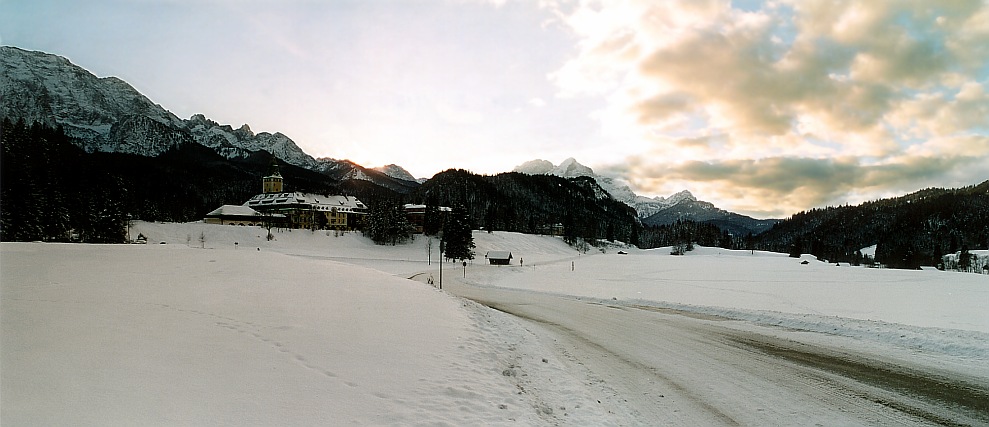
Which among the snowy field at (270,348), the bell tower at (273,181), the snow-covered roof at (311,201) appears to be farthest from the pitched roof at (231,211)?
the snowy field at (270,348)

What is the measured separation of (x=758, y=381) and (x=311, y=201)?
12671 centimetres

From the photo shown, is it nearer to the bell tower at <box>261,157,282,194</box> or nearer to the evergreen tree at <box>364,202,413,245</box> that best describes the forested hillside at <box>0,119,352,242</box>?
the evergreen tree at <box>364,202,413,245</box>

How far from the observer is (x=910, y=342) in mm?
14336

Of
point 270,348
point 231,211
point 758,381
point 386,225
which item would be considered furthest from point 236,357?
point 231,211

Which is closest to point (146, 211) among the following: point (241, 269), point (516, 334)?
point (241, 269)

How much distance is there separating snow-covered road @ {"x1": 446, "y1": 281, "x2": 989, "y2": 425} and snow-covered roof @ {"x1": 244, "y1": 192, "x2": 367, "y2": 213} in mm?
116811

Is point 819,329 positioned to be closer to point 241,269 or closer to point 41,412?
point 41,412

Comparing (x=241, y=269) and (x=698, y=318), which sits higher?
(x=241, y=269)

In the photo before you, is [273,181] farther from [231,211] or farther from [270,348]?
[270,348]

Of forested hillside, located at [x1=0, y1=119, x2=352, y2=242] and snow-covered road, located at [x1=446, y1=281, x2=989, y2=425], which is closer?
snow-covered road, located at [x1=446, y1=281, x2=989, y2=425]

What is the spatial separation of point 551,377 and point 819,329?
13718 mm

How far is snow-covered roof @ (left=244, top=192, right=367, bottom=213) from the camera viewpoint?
396 ft

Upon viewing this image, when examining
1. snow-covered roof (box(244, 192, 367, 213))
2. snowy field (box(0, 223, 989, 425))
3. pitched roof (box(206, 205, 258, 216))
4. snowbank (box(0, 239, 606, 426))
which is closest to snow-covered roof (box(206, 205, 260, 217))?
pitched roof (box(206, 205, 258, 216))

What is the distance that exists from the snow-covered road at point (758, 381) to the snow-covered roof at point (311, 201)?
11681 centimetres
